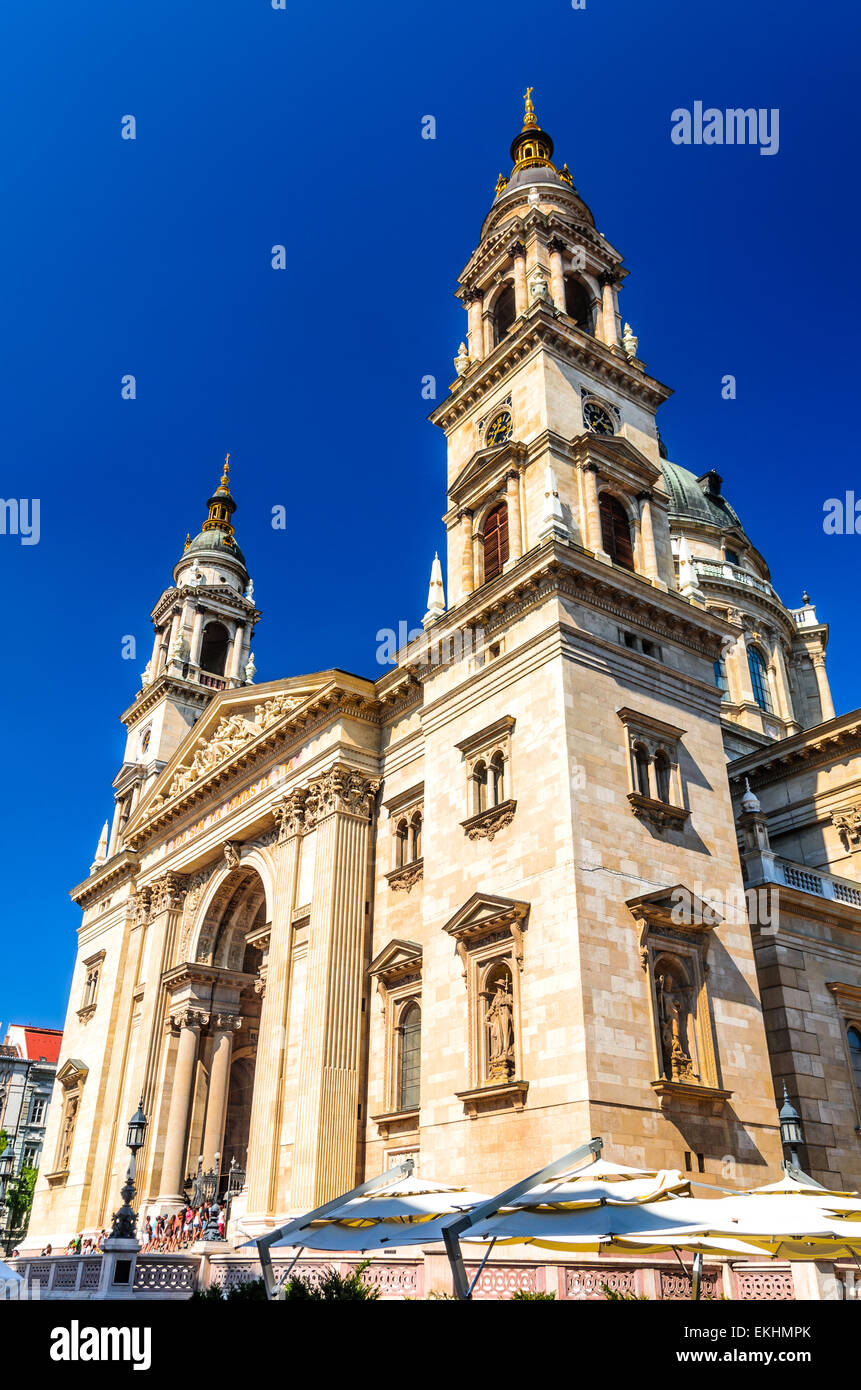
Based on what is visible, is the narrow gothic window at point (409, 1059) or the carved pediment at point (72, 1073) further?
the carved pediment at point (72, 1073)

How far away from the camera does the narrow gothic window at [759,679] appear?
53562mm

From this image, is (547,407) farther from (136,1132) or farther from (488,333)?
(136,1132)

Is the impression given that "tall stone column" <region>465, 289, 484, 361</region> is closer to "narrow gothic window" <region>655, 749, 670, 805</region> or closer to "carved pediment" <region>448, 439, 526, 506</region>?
"carved pediment" <region>448, 439, 526, 506</region>

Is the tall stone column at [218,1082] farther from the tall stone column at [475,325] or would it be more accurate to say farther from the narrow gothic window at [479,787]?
the tall stone column at [475,325]

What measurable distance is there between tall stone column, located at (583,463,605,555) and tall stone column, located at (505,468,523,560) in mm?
1971

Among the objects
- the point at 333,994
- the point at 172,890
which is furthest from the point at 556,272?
the point at 172,890

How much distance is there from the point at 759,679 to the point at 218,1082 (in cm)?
3382

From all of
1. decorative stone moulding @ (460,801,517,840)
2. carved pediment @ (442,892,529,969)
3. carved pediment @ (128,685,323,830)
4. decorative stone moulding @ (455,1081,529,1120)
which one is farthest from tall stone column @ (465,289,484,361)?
decorative stone moulding @ (455,1081,529,1120)

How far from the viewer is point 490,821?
86.8 feet

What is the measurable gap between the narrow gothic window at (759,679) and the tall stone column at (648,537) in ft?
78.4

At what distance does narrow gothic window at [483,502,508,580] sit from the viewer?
1229 inches

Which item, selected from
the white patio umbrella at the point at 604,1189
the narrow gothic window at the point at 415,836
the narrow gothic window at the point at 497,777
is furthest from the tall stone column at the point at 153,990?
the white patio umbrella at the point at 604,1189

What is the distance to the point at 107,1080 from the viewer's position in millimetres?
43031

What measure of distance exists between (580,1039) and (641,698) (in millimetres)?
9925
